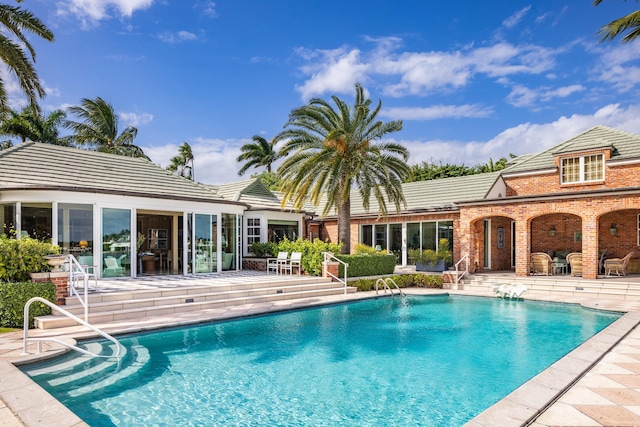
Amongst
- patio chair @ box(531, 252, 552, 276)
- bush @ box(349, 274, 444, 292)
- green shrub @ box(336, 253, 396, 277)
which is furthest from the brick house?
green shrub @ box(336, 253, 396, 277)

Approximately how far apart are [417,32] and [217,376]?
17.9m

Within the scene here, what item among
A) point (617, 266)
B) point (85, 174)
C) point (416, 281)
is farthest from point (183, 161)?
point (617, 266)

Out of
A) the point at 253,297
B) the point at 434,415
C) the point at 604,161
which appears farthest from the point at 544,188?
the point at 434,415

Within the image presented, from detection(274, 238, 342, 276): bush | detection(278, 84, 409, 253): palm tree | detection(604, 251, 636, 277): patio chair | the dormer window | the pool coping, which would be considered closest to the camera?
the pool coping

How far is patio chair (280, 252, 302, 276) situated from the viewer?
1745 centimetres

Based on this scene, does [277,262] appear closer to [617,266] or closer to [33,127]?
[617,266]

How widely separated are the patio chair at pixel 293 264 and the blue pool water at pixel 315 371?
544 cm

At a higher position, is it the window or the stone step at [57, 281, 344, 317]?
the window

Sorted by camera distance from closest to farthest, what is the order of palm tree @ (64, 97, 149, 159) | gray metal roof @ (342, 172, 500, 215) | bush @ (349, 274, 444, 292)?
bush @ (349, 274, 444, 292) → gray metal roof @ (342, 172, 500, 215) → palm tree @ (64, 97, 149, 159)

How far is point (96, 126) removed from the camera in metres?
33.0

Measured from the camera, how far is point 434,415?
221 inches

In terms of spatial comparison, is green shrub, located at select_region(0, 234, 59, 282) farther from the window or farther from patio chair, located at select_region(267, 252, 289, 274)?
the window

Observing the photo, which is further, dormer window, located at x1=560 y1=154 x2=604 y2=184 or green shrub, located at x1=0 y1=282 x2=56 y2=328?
dormer window, located at x1=560 y1=154 x2=604 y2=184

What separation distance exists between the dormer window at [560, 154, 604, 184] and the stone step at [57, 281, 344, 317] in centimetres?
1506
